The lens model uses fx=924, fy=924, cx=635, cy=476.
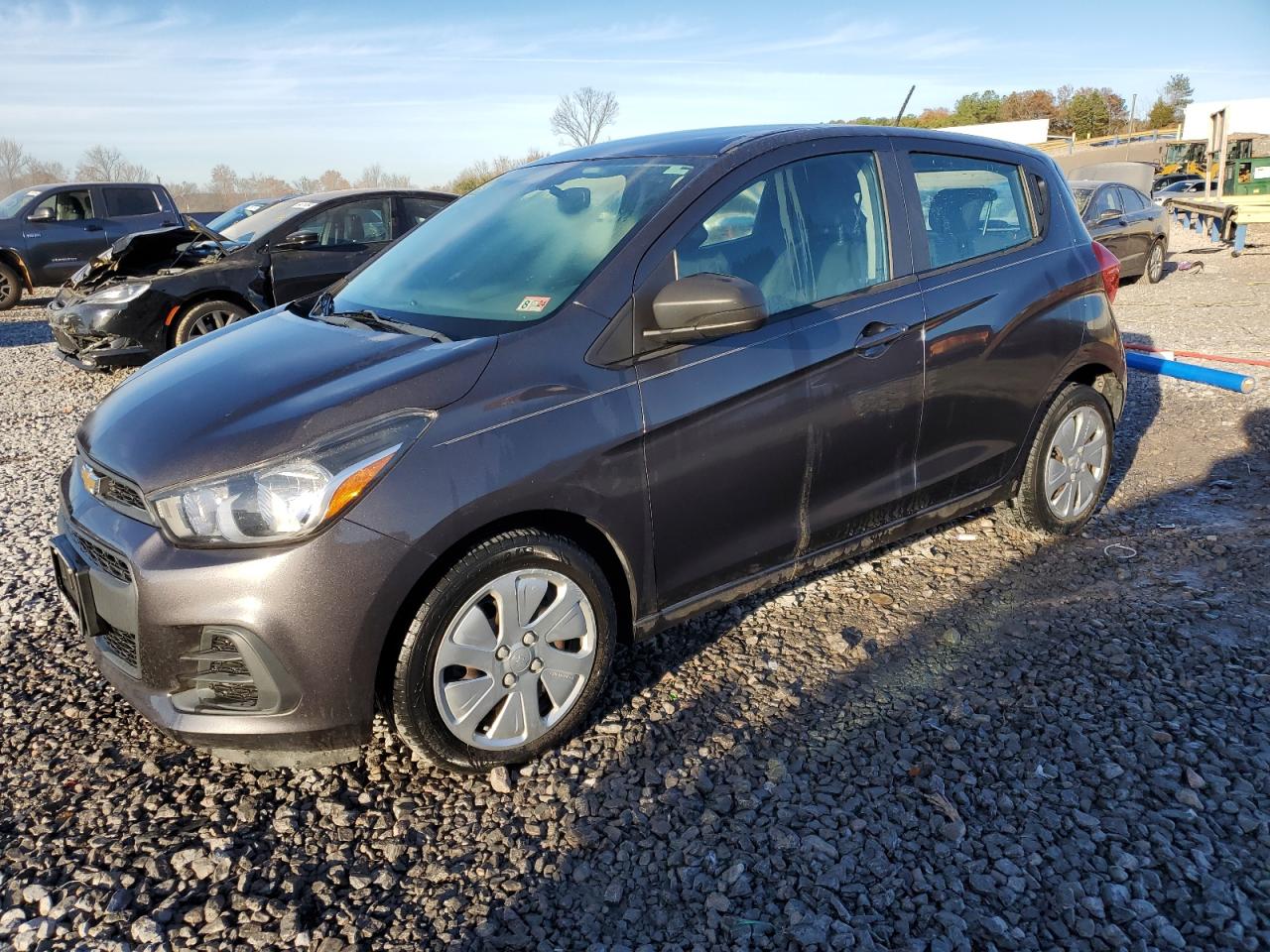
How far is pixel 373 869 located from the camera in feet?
8.02

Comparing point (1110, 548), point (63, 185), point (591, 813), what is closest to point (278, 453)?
point (591, 813)

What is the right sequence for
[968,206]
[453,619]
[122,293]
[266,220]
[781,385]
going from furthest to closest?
1. [266,220]
2. [122,293]
3. [968,206]
4. [781,385]
5. [453,619]

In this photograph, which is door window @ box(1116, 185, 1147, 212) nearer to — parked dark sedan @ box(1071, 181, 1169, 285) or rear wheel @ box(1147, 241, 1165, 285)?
parked dark sedan @ box(1071, 181, 1169, 285)

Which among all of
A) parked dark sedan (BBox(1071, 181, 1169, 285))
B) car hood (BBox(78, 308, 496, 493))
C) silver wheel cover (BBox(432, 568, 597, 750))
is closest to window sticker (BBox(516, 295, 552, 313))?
car hood (BBox(78, 308, 496, 493))

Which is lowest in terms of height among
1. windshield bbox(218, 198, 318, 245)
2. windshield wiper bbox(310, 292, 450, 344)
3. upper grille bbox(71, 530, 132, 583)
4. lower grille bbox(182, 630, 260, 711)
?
lower grille bbox(182, 630, 260, 711)

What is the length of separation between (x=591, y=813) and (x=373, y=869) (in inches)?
23.9

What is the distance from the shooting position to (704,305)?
278 centimetres

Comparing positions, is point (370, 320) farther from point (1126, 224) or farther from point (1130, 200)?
point (1130, 200)

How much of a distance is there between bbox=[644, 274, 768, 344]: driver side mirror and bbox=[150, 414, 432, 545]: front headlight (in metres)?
0.95

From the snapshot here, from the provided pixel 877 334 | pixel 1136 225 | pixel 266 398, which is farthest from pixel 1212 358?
pixel 266 398

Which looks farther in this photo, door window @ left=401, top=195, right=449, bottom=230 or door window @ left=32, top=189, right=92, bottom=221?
door window @ left=32, top=189, right=92, bottom=221

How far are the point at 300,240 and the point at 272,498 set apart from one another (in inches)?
287

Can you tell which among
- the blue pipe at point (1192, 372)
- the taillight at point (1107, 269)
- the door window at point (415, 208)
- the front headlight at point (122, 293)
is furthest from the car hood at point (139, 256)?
the blue pipe at point (1192, 372)

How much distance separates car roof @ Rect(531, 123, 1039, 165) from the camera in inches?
131
